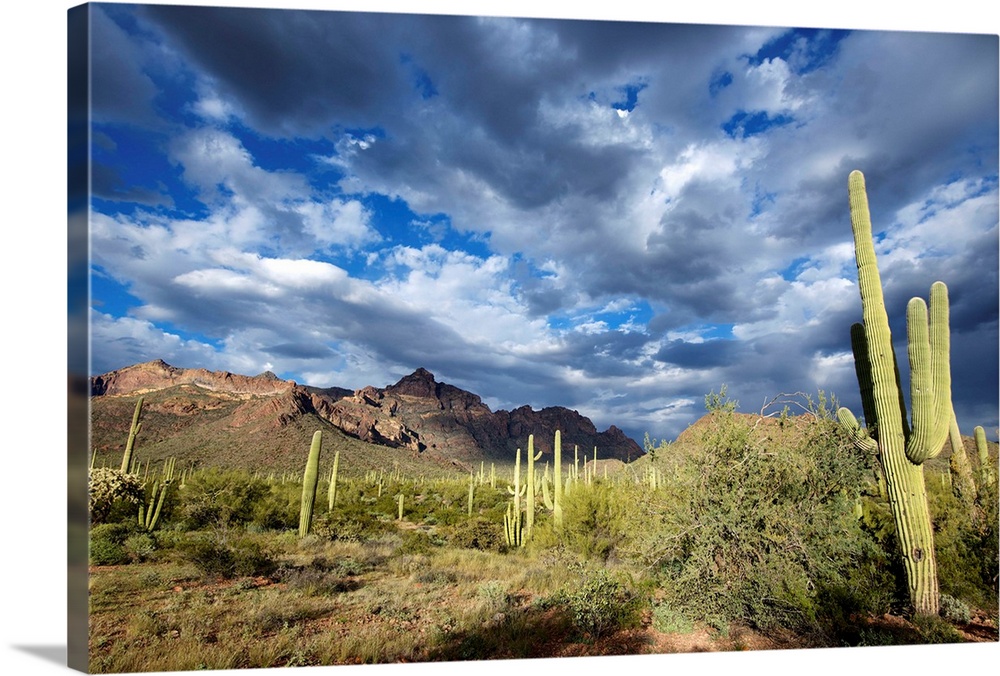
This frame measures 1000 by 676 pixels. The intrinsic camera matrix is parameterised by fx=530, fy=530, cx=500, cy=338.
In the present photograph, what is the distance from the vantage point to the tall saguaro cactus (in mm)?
6441

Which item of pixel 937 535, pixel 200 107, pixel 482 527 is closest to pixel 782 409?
pixel 937 535

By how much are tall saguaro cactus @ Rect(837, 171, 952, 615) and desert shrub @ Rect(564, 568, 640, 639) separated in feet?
11.3

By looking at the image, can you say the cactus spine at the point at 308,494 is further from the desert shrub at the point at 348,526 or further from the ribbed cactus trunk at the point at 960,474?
the ribbed cactus trunk at the point at 960,474

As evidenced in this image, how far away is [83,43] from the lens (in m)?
5.57

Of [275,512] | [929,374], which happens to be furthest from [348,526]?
[929,374]

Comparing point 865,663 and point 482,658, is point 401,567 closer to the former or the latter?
point 482,658

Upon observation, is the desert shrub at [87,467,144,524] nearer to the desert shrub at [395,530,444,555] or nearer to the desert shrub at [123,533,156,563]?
the desert shrub at [123,533,156,563]

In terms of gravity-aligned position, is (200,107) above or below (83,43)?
above

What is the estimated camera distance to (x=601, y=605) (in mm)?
6699

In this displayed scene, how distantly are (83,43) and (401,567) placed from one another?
8.89 meters

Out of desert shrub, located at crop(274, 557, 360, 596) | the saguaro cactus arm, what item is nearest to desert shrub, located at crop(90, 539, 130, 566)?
desert shrub, located at crop(274, 557, 360, 596)

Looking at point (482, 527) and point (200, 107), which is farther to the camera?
point (482, 527)

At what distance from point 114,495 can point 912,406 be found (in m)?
15.0

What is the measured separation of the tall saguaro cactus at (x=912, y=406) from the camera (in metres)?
6.44
